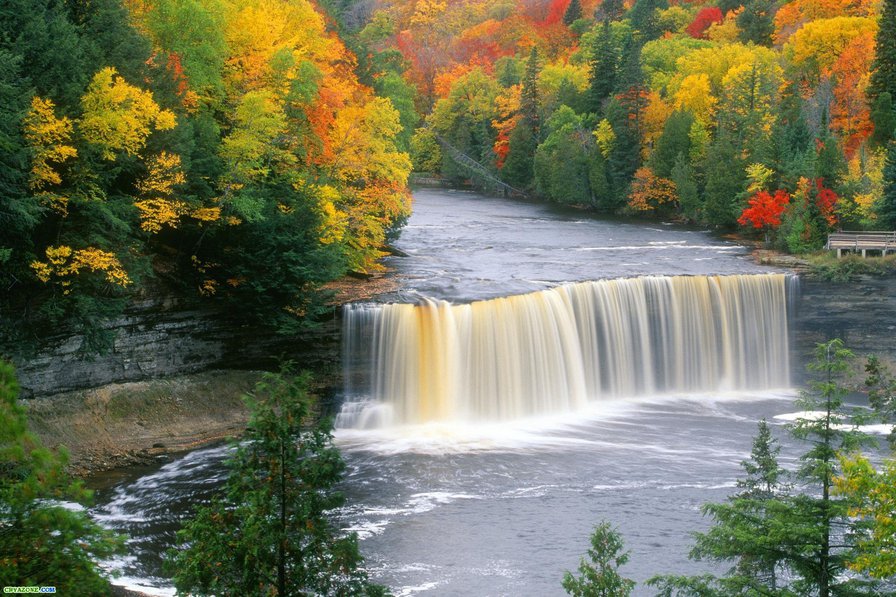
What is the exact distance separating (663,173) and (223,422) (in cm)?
4227

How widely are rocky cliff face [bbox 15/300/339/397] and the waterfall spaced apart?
159cm

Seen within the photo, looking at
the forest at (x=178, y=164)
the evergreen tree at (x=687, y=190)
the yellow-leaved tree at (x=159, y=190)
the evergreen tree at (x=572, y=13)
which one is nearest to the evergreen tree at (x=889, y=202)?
the evergreen tree at (x=687, y=190)

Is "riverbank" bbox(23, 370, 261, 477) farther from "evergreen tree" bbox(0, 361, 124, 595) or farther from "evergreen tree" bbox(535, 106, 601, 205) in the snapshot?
"evergreen tree" bbox(535, 106, 601, 205)

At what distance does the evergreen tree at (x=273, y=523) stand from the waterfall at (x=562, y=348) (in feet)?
68.9

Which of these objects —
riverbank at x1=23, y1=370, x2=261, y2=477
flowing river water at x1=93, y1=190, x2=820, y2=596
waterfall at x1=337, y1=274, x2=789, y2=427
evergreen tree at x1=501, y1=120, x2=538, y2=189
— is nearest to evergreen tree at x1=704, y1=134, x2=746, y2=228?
flowing river water at x1=93, y1=190, x2=820, y2=596

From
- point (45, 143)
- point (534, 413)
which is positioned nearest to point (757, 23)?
Answer: point (534, 413)

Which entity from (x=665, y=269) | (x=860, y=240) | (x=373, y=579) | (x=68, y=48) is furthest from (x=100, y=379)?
(x=860, y=240)

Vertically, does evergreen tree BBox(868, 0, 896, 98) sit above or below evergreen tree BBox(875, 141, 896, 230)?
above

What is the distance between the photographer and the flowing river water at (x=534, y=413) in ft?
79.2

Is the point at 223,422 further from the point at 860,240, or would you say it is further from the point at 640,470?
the point at 860,240

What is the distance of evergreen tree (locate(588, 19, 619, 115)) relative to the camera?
8000 cm

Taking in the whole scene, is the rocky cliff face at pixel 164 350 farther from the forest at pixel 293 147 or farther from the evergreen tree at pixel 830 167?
the evergreen tree at pixel 830 167

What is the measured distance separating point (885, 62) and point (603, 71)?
28049 mm

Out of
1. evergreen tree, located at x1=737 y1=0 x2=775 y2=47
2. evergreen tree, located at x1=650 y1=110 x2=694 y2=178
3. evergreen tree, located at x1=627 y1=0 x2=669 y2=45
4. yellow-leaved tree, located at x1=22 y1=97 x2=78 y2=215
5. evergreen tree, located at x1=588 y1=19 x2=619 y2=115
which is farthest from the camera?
evergreen tree, located at x1=627 y1=0 x2=669 y2=45
